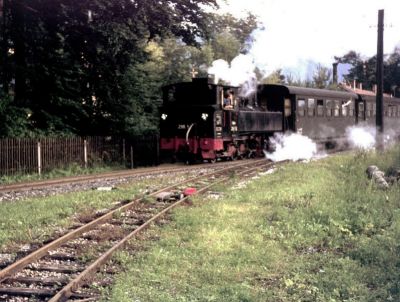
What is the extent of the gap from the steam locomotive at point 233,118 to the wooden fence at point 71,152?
126 cm

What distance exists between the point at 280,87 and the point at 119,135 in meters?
7.40

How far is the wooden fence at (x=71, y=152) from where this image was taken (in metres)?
17.1

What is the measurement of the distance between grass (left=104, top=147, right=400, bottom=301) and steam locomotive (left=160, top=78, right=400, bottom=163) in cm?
850

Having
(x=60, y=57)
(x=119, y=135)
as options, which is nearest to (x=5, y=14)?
(x=60, y=57)

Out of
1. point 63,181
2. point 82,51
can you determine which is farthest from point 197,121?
point 63,181

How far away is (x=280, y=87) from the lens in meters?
24.3

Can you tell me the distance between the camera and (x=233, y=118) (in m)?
21.4

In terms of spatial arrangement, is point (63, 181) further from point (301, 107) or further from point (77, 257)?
point (301, 107)

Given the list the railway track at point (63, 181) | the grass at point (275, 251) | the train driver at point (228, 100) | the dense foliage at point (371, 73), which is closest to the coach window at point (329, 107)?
the train driver at point (228, 100)

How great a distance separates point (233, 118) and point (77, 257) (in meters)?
14.7

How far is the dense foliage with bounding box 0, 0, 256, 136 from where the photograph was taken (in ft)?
64.4

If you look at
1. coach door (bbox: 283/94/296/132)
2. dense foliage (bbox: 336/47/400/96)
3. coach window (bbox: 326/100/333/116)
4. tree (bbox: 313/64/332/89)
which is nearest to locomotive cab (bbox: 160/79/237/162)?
coach door (bbox: 283/94/296/132)

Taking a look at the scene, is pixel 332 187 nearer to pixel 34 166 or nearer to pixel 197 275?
pixel 197 275

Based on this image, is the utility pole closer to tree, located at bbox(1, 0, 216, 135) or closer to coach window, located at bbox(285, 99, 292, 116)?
coach window, located at bbox(285, 99, 292, 116)
